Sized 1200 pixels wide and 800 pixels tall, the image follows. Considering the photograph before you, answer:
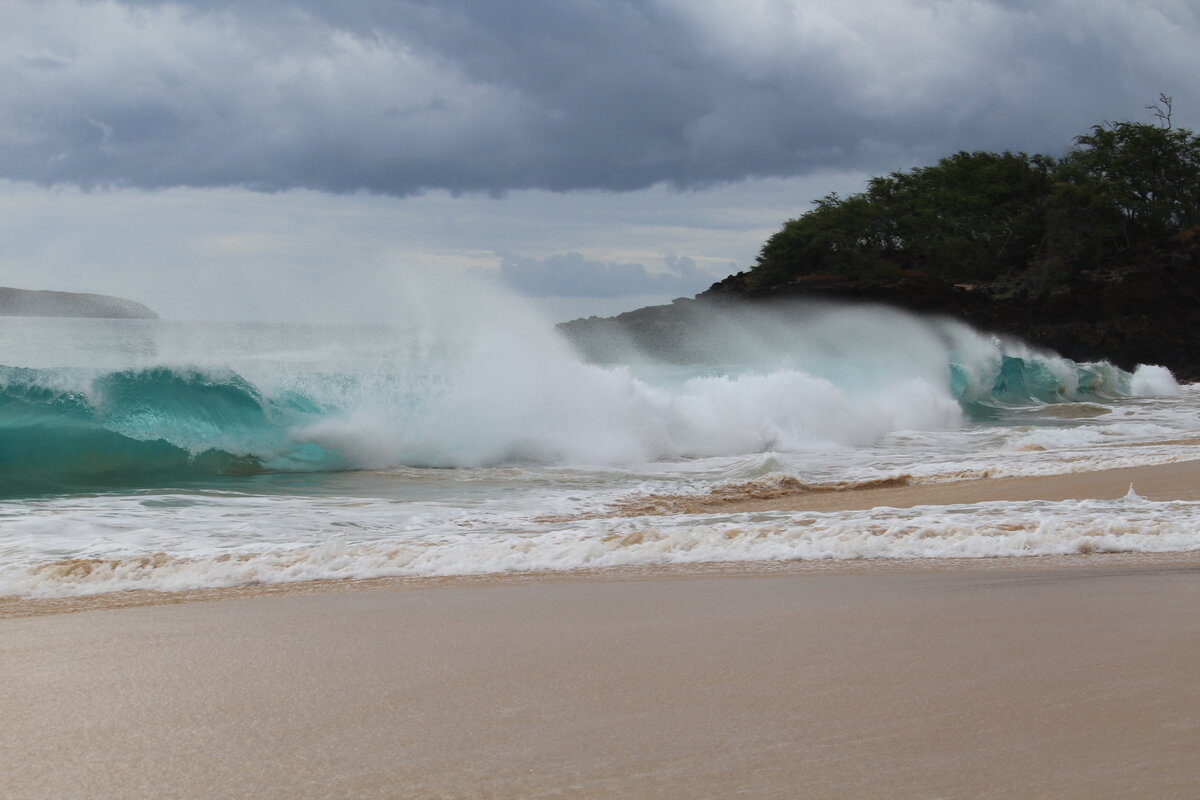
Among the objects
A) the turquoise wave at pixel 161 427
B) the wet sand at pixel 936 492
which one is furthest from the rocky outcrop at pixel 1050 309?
the wet sand at pixel 936 492

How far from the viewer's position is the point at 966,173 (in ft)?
191

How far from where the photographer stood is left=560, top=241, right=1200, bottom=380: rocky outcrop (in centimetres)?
3972

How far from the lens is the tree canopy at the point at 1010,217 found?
1945 inches

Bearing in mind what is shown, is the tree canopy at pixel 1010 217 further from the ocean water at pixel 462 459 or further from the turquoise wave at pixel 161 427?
the turquoise wave at pixel 161 427

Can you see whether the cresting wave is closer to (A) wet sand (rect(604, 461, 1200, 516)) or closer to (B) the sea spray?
(B) the sea spray

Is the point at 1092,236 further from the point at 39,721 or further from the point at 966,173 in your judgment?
the point at 39,721

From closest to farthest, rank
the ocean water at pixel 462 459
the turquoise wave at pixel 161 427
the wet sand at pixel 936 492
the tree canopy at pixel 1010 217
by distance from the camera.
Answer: the ocean water at pixel 462 459
the wet sand at pixel 936 492
the turquoise wave at pixel 161 427
the tree canopy at pixel 1010 217

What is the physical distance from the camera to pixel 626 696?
2.82 m

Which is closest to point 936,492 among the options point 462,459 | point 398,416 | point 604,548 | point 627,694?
point 604,548

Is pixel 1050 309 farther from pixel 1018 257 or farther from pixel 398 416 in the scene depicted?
pixel 398 416

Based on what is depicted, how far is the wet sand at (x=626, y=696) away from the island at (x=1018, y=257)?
37653 mm

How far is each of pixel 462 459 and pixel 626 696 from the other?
30.9ft

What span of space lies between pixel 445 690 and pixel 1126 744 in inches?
69.1

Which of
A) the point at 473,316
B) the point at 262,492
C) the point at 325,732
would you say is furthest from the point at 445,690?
the point at 473,316
